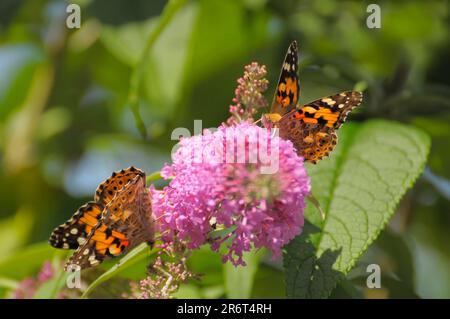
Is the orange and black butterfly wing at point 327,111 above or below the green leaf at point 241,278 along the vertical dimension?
above

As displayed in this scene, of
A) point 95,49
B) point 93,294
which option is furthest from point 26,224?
point 93,294

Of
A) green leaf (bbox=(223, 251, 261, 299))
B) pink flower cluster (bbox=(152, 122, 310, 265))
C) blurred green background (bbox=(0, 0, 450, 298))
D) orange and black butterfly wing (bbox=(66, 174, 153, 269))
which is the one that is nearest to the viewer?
pink flower cluster (bbox=(152, 122, 310, 265))

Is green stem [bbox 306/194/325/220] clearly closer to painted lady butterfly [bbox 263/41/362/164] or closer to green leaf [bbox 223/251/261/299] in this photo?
painted lady butterfly [bbox 263/41/362/164]

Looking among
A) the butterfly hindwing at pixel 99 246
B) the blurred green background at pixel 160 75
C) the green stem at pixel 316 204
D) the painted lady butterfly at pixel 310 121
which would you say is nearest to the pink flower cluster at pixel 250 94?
the painted lady butterfly at pixel 310 121

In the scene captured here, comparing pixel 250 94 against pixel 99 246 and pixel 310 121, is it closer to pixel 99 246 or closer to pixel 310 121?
pixel 310 121

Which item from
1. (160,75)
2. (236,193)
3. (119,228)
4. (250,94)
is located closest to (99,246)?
(119,228)

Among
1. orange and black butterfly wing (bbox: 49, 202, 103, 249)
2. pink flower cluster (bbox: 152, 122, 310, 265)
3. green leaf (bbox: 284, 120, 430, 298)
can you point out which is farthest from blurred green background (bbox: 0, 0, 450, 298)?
pink flower cluster (bbox: 152, 122, 310, 265)

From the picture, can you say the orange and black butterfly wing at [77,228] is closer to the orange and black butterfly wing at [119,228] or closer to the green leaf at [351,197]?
the orange and black butterfly wing at [119,228]
